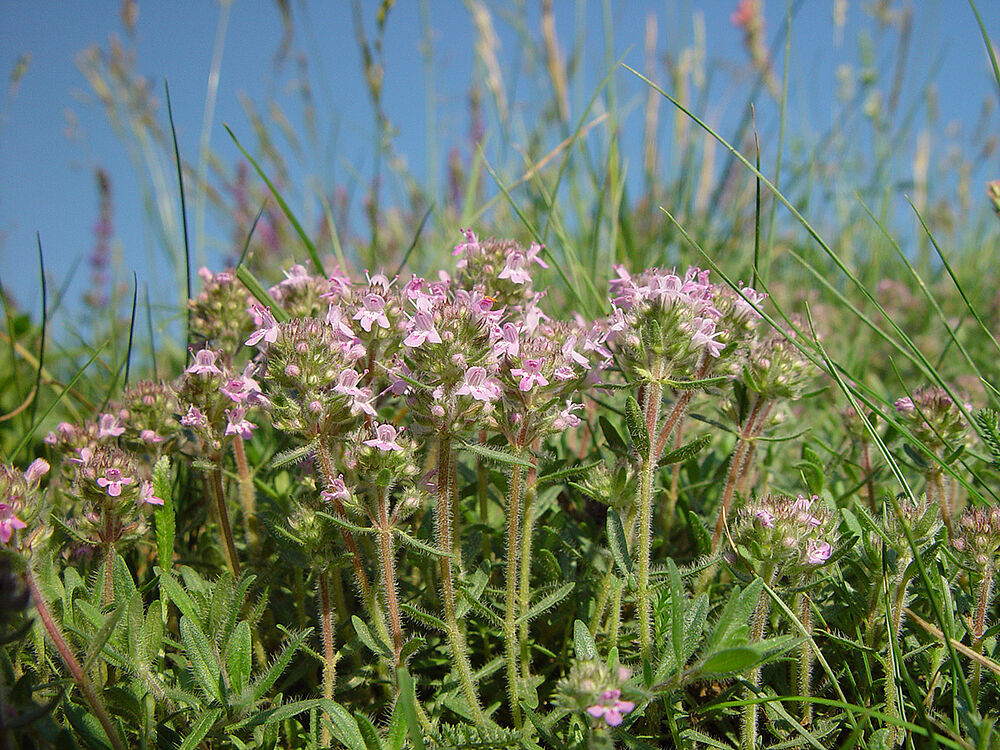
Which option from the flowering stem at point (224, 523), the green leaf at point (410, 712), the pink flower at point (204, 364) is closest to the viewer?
the green leaf at point (410, 712)

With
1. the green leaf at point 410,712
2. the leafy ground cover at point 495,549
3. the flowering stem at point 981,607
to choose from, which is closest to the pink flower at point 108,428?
the leafy ground cover at point 495,549

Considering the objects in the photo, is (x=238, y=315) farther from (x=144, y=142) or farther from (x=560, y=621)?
(x=144, y=142)

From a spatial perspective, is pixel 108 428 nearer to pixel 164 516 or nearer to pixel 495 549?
pixel 164 516

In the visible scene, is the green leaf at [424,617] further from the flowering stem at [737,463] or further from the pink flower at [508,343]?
the flowering stem at [737,463]

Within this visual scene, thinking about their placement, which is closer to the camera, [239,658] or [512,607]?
[239,658]

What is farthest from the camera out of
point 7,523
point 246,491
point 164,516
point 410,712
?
point 246,491

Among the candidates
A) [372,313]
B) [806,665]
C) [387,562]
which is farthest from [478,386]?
[806,665]

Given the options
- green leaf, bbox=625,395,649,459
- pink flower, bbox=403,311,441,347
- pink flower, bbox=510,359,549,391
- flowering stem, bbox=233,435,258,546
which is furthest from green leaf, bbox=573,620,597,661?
flowering stem, bbox=233,435,258,546

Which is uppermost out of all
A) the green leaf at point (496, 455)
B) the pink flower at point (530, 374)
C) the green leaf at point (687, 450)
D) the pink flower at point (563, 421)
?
the pink flower at point (530, 374)
